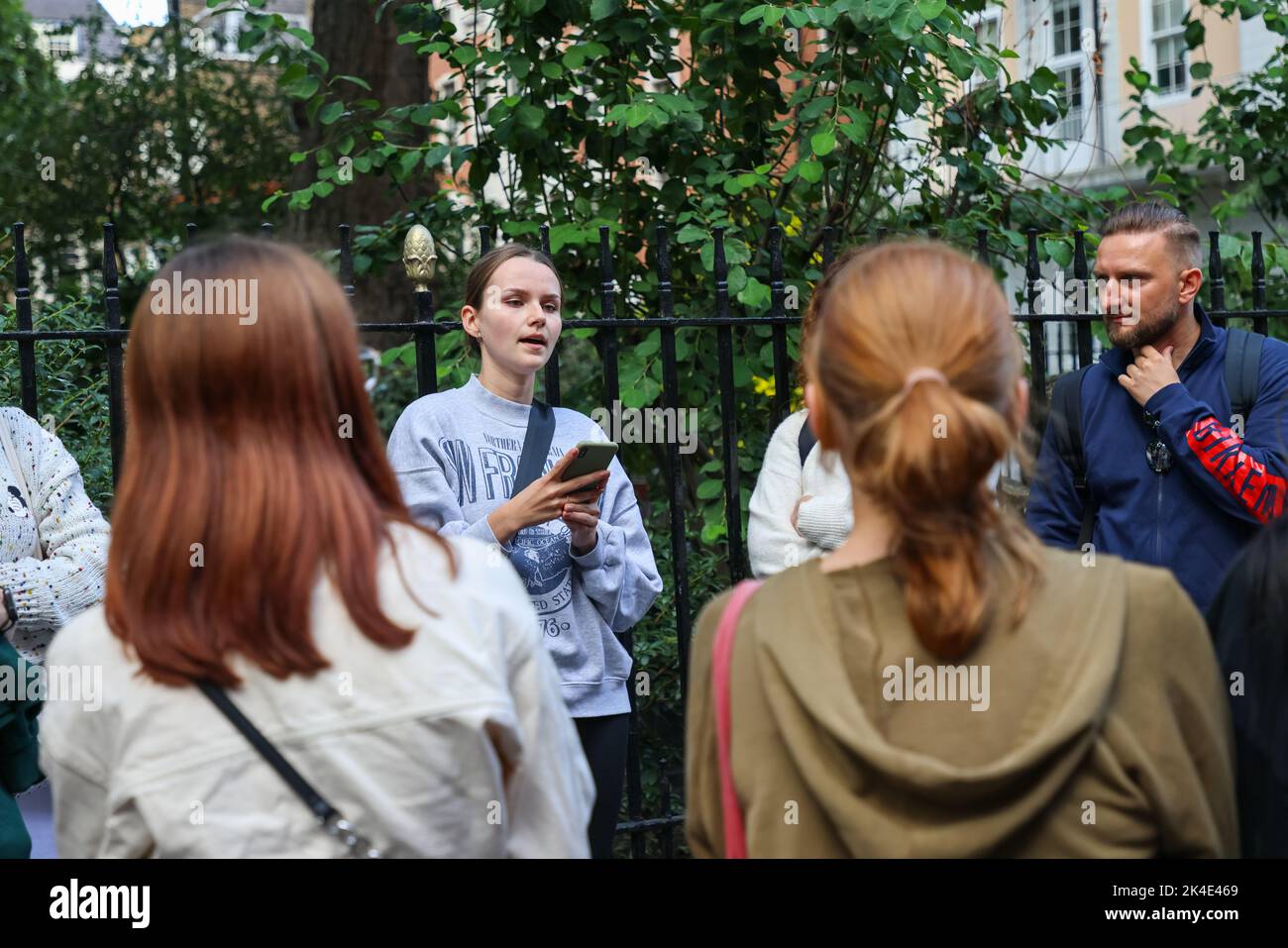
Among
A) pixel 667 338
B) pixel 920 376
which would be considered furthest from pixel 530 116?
pixel 920 376

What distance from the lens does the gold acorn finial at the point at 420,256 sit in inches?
154

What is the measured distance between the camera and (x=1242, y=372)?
3.67 metres

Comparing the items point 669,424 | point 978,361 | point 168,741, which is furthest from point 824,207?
point 168,741

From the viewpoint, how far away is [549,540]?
343cm

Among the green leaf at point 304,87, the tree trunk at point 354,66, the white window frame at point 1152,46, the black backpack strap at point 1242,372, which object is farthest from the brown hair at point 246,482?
the white window frame at point 1152,46

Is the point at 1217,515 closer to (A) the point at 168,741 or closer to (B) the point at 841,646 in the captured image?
(B) the point at 841,646

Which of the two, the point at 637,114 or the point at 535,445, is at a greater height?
the point at 637,114

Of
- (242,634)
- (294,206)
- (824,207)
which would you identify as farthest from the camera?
(824,207)

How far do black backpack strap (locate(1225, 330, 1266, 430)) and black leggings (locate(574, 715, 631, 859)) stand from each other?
190 cm

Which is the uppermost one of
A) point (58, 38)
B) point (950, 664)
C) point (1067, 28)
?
point (1067, 28)

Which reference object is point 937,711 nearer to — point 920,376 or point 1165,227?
point 920,376

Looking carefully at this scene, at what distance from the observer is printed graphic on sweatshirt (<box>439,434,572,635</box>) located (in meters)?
3.40

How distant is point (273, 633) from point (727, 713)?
591 millimetres

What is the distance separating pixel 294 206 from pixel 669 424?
1897mm
